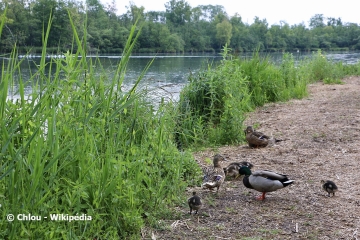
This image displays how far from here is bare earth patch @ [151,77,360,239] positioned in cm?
354

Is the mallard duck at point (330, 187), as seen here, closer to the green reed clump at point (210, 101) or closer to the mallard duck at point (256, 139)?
the mallard duck at point (256, 139)

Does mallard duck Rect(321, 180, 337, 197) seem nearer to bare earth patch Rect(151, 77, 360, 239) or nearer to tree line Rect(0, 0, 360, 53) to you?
bare earth patch Rect(151, 77, 360, 239)

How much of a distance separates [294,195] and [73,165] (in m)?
2.46

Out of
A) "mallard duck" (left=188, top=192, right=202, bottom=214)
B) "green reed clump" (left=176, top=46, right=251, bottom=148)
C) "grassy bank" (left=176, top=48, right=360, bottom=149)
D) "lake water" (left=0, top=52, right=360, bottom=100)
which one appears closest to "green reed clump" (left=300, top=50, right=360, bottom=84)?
"lake water" (left=0, top=52, right=360, bottom=100)

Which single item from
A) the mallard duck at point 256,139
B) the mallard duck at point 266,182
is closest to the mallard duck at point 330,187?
the mallard duck at point 266,182

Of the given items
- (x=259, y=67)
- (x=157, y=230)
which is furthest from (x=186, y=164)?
(x=259, y=67)

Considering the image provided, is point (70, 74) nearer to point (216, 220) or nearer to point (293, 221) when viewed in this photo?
point (216, 220)

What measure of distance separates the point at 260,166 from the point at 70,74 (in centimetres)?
300

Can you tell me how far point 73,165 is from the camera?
300 cm

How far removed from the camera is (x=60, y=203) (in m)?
2.93

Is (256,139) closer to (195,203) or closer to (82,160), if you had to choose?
(195,203)

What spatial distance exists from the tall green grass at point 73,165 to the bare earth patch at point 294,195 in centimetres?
40

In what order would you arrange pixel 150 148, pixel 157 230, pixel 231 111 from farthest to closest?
pixel 231 111
pixel 150 148
pixel 157 230

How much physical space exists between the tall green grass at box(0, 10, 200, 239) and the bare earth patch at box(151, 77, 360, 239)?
396mm
